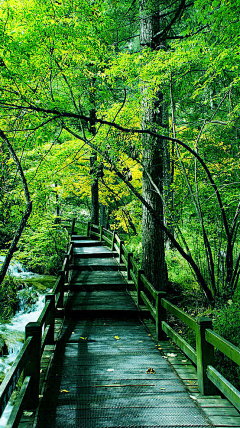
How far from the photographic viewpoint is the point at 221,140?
695 centimetres

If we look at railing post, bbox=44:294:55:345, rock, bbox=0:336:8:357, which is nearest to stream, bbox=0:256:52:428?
rock, bbox=0:336:8:357

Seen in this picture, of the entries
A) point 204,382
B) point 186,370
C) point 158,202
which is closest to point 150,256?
point 158,202

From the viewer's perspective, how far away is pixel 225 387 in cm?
279

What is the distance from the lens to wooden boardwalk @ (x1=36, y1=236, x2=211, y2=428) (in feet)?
9.18

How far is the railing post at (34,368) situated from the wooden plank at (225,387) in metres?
2.05

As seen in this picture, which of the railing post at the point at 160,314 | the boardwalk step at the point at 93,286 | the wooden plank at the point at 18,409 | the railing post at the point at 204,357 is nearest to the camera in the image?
the wooden plank at the point at 18,409

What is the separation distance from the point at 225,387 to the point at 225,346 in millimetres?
416

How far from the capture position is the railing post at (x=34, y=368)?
2969mm

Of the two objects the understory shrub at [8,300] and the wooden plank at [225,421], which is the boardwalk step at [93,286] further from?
the wooden plank at [225,421]

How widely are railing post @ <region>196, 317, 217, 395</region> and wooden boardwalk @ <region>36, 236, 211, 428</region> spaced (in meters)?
0.25

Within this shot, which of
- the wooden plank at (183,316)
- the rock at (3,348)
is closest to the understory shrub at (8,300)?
the rock at (3,348)

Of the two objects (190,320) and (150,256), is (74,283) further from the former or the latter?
(190,320)

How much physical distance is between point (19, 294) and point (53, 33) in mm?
9084

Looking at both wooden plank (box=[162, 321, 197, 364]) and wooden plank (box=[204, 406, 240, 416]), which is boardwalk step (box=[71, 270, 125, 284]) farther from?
wooden plank (box=[204, 406, 240, 416])
